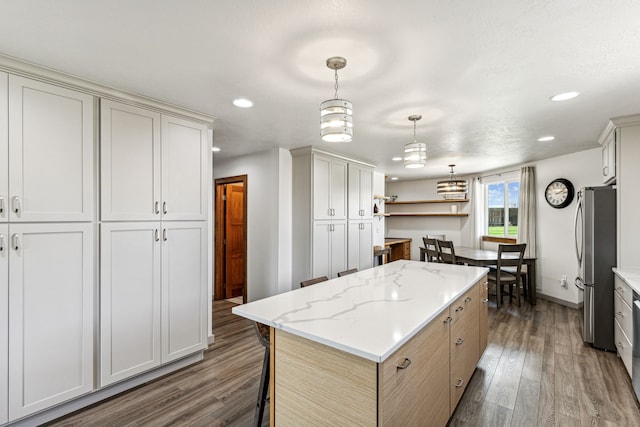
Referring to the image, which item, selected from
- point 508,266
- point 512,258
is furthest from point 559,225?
point 508,266

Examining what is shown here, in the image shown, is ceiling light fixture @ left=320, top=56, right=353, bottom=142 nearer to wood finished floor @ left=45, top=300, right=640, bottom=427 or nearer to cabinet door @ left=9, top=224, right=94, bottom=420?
cabinet door @ left=9, top=224, right=94, bottom=420

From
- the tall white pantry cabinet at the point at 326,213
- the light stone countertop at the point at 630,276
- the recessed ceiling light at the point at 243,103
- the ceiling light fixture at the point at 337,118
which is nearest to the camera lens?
the ceiling light fixture at the point at 337,118

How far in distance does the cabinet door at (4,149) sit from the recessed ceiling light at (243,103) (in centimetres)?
139

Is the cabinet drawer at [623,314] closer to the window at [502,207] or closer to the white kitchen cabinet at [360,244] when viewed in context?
the white kitchen cabinet at [360,244]

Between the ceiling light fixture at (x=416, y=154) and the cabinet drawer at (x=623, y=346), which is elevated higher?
the ceiling light fixture at (x=416, y=154)

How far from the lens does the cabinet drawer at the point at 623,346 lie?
2521mm

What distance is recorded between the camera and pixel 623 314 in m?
2.71

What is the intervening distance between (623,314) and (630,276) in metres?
0.35

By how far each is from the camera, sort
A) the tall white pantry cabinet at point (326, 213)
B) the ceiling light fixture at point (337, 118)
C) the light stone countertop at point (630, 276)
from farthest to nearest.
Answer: the tall white pantry cabinet at point (326, 213) → the light stone countertop at point (630, 276) → the ceiling light fixture at point (337, 118)

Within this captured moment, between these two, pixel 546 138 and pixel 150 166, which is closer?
pixel 150 166

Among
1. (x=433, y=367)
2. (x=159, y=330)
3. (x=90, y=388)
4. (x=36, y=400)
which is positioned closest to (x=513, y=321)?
(x=433, y=367)

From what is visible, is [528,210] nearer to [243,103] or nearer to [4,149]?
[243,103]

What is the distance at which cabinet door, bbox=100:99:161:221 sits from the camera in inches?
88.3

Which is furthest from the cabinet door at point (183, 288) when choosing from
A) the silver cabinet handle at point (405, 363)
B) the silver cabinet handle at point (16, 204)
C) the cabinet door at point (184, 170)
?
the silver cabinet handle at point (405, 363)
